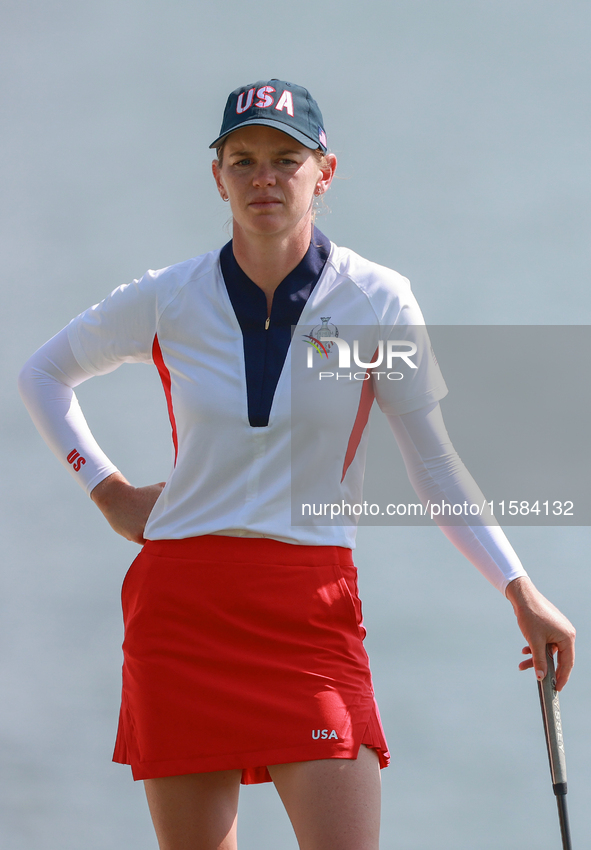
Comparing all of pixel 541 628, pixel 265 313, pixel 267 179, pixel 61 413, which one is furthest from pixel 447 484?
pixel 61 413

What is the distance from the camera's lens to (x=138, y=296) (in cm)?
171

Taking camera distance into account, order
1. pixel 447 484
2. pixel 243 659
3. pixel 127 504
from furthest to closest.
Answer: pixel 127 504, pixel 447 484, pixel 243 659

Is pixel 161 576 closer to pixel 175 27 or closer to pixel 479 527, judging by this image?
pixel 479 527

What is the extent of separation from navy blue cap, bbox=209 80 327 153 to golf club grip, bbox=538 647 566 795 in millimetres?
960

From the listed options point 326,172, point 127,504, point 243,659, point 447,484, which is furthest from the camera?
point 127,504

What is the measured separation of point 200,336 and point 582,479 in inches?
92.3

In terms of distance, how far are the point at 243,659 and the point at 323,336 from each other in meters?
0.53

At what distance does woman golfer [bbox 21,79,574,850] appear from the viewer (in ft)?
4.89

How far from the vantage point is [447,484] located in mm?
1641

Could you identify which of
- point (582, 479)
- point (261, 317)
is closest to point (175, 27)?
point (582, 479)

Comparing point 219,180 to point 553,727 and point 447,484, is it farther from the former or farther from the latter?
point 553,727

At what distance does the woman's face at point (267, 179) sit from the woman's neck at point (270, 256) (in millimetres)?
19

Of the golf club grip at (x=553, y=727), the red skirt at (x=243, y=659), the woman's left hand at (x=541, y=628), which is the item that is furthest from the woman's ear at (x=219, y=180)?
the golf club grip at (x=553, y=727)

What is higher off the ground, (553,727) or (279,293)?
(279,293)
